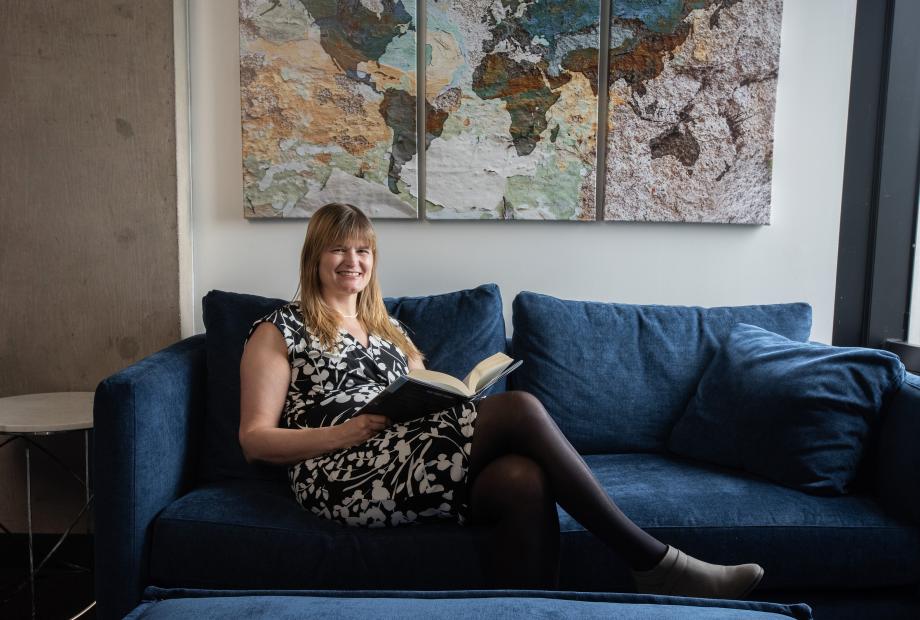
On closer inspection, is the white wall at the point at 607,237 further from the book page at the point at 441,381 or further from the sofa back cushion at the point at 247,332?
the book page at the point at 441,381

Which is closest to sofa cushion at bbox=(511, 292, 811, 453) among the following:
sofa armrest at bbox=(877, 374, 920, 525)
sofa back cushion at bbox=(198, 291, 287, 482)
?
sofa armrest at bbox=(877, 374, 920, 525)

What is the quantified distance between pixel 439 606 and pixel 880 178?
2.30 meters

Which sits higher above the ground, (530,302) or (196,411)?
(530,302)

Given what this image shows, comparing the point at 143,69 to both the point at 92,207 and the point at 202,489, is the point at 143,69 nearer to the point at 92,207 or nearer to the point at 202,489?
the point at 92,207

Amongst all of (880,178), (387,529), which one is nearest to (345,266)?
(387,529)

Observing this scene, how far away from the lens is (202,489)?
1.78 meters

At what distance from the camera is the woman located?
1454mm

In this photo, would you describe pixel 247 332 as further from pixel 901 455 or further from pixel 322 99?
pixel 901 455

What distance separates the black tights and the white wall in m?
0.97

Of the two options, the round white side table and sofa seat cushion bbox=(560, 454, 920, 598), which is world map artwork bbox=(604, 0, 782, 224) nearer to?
sofa seat cushion bbox=(560, 454, 920, 598)

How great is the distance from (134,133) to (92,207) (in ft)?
0.91

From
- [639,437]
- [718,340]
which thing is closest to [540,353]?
[639,437]

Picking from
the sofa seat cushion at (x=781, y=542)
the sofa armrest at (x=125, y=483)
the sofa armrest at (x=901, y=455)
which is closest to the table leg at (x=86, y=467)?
the sofa armrest at (x=125, y=483)

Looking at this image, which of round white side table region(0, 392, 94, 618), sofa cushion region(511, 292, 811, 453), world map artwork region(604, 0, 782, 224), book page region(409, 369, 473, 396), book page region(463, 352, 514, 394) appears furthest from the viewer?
world map artwork region(604, 0, 782, 224)
